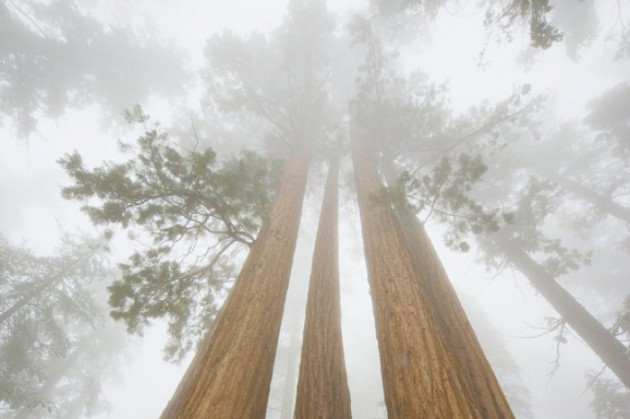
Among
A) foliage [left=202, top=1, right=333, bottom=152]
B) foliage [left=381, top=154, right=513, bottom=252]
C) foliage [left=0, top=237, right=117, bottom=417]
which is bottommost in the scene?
foliage [left=381, top=154, right=513, bottom=252]

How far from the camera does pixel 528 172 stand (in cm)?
2045

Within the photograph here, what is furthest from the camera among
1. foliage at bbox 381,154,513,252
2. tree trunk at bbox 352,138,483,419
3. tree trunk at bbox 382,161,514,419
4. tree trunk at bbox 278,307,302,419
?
tree trunk at bbox 278,307,302,419

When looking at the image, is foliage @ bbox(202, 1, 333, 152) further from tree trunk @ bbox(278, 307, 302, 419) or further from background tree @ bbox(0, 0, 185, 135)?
tree trunk @ bbox(278, 307, 302, 419)

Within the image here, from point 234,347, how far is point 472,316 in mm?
27504

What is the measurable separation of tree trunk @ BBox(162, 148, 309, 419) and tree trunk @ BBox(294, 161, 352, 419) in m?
0.67

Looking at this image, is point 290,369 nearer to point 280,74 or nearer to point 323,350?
point 280,74

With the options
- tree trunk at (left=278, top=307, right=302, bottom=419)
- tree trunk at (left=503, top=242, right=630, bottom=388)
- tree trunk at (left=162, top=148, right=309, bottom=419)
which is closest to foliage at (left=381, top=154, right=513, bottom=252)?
tree trunk at (left=162, top=148, right=309, bottom=419)

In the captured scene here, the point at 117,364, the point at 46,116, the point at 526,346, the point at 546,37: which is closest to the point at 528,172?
the point at 546,37

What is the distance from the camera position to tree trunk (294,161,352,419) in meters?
3.34

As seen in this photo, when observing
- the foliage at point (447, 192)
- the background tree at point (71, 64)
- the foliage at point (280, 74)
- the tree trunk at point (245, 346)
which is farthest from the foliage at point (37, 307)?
the foliage at point (447, 192)

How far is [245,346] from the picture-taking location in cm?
292

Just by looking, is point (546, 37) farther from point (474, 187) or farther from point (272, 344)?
point (474, 187)

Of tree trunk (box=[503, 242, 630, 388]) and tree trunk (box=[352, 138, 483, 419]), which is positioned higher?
tree trunk (box=[503, 242, 630, 388])

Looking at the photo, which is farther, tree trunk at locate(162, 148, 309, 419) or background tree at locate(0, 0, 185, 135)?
background tree at locate(0, 0, 185, 135)
